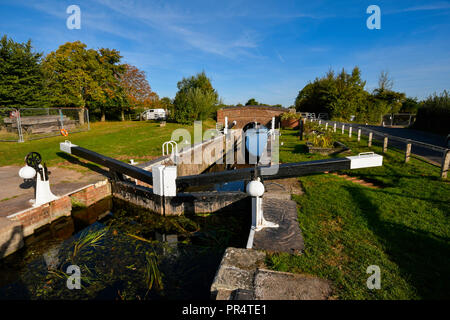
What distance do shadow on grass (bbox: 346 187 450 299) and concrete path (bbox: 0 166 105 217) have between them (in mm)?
6989

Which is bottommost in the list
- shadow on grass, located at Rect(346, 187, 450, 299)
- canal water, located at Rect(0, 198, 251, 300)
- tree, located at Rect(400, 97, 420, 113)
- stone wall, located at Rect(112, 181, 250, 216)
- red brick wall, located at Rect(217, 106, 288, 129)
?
canal water, located at Rect(0, 198, 251, 300)

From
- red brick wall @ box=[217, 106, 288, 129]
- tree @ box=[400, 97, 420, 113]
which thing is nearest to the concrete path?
red brick wall @ box=[217, 106, 288, 129]

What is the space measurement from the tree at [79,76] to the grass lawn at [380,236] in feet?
86.8

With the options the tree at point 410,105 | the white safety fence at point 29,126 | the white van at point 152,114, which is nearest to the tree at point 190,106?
the white safety fence at point 29,126

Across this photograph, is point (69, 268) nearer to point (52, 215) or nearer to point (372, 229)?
point (52, 215)

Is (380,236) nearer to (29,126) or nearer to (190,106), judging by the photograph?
(29,126)

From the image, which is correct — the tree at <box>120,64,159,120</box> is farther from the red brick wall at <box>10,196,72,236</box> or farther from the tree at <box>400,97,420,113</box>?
the tree at <box>400,97,420,113</box>

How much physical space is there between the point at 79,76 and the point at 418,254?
2991 cm

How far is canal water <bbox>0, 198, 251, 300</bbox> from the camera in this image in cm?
343

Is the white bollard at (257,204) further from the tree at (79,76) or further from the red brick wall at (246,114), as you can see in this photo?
the tree at (79,76)

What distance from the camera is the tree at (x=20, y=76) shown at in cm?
1765

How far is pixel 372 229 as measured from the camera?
3.94 metres

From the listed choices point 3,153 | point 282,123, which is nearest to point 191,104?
point 282,123
